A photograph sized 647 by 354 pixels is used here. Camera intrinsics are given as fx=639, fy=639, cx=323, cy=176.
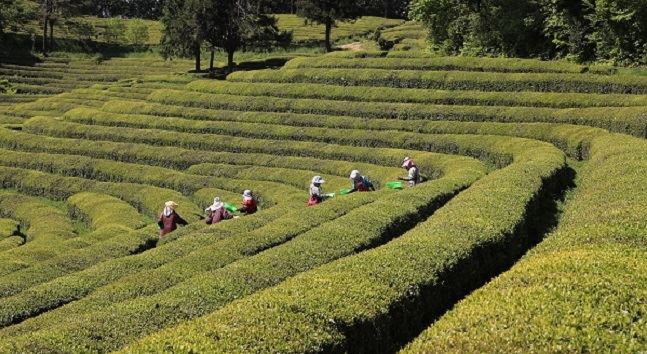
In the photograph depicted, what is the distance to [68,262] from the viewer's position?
20688 mm

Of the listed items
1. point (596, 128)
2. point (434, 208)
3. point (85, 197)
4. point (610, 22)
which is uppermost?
point (610, 22)

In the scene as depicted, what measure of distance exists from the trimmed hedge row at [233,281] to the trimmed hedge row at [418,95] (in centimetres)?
2182

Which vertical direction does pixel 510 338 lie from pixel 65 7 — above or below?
below

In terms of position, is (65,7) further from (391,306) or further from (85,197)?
(391,306)

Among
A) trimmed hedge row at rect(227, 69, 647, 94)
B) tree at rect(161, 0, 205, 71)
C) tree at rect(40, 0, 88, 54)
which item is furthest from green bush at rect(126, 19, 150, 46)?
trimmed hedge row at rect(227, 69, 647, 94)

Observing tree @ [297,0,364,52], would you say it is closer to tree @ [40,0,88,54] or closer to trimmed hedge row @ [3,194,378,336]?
tree @ [40,0,88,54]

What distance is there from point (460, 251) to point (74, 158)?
36869 mm

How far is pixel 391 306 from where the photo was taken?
10.8m

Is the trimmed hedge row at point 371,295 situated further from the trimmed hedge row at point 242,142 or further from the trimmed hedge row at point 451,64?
the trimmed hedge row at point 451,64

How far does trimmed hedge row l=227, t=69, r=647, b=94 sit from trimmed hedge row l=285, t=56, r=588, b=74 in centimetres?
165

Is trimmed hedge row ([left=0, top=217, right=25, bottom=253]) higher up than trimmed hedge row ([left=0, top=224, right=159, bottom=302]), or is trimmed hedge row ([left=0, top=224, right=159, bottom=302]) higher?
trimmed hedge row ([left=0, top=224, right=159, bottom=302])

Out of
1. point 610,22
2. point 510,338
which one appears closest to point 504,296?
point 510,338

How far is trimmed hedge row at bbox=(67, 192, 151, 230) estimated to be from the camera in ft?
104

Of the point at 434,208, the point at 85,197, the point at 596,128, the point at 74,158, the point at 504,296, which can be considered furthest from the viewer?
the point at 74,158
